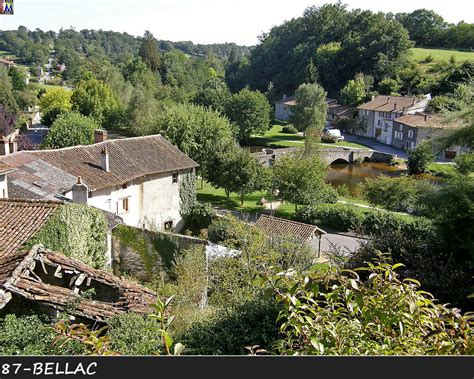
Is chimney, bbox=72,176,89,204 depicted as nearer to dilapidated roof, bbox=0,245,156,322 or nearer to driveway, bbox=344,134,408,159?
dilapidated roof, bbox=0,245,156,322

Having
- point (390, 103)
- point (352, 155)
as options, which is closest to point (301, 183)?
point (352, 155)

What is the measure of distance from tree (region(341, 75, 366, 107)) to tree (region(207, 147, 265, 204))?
43257 mm

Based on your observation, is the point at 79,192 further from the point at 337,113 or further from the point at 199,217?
the point at 337,113

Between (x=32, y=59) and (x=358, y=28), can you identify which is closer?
(x=358, y=28)

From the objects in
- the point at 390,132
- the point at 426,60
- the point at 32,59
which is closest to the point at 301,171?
the point at 390,132

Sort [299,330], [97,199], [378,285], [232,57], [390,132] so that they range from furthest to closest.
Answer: [232,57], [390,132], [97,199], [378,285], [299,330]

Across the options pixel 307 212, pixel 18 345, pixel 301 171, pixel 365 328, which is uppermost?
pixel 365 328

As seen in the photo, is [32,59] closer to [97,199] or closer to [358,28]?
[358,28]

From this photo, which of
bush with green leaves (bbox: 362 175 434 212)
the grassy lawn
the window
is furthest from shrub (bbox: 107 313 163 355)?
the grassy lawn

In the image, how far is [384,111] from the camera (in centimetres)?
6100

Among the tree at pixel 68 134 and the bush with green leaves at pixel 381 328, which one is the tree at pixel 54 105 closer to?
the tree at pixel 68 134

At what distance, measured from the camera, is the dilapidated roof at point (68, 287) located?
719 cm
